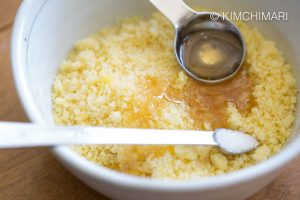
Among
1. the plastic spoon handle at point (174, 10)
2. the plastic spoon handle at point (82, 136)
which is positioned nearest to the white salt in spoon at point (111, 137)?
the plastic spoon handle at point (82, 136)

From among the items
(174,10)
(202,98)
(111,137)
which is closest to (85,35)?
(174,10)

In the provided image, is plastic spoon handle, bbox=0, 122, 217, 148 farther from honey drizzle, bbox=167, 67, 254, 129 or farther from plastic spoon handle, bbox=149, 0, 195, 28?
plastic spoon handle, bbox=149, 0, 195, 28

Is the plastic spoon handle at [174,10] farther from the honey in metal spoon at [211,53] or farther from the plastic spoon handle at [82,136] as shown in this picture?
the plastic spoon handle at [82,136]

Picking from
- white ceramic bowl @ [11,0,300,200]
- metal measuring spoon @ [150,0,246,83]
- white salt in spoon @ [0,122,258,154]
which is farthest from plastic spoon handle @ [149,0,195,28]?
white salt in spoon @ [0,122,258,154]

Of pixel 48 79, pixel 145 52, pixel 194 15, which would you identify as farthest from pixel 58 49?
pixel 194 15

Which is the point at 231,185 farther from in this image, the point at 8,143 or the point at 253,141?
the point at 8,143

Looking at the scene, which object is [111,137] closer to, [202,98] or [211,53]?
[202,98]

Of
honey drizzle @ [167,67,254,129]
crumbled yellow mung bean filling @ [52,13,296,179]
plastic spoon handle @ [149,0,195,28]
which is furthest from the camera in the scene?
plastic spoon handle @ [149,0,195,28]
